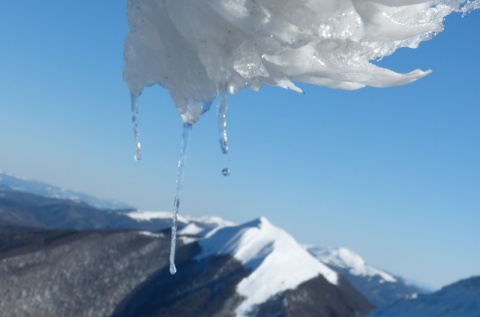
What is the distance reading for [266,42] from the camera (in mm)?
2746

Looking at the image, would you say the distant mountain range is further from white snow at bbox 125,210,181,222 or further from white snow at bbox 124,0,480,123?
white snow at bbox 125,210,181,222

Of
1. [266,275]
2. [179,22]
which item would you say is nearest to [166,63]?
[179,22]

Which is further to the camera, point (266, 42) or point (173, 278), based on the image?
point (173, 278)

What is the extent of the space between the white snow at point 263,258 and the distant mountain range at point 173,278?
0.09 m

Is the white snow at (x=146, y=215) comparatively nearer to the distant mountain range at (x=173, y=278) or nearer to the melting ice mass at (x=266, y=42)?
the distant mountain range at (x=173, y=278)

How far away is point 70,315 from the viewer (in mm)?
43500

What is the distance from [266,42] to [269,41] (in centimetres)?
2

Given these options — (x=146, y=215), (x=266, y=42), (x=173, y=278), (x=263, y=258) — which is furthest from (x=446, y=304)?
(x=146, y=215)

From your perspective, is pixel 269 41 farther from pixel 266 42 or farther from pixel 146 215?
pixel 146 215

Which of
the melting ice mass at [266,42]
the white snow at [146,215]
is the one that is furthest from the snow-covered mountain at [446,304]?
the white snow at [146,215]

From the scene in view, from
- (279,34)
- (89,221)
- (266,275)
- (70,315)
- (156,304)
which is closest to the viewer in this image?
(279,34)

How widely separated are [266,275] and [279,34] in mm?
49001

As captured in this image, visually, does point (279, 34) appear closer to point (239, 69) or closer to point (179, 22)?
point (239, 69)

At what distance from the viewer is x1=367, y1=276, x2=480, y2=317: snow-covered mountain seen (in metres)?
35.2
